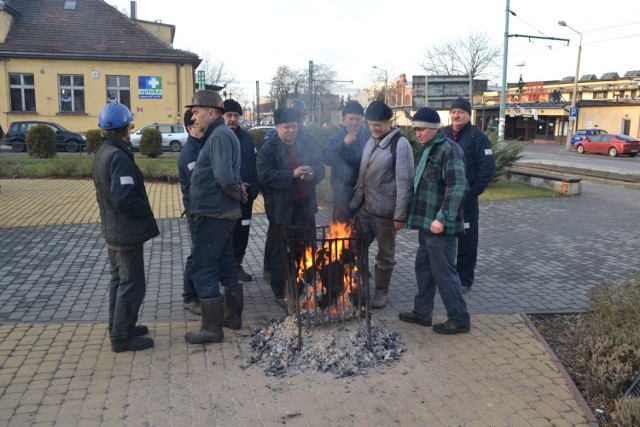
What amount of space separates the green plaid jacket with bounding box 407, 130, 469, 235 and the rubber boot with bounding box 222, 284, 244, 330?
5.49 ft

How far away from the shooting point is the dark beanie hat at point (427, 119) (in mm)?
4707

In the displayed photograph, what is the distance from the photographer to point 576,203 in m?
13.0

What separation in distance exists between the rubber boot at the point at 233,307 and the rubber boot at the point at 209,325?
0.23m

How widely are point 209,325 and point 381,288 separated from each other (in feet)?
6.01

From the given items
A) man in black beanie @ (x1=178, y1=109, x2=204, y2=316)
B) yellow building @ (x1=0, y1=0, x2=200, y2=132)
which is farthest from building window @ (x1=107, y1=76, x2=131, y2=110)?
man in black beanie @ (x1=178, y1=109, x2=204, y2=316)

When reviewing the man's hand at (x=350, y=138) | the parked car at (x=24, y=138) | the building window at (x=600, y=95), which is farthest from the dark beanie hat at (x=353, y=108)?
the building window at (x=600, y=95)

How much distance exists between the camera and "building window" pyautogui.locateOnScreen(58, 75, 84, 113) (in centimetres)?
3009

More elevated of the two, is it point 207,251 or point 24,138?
point 24,138

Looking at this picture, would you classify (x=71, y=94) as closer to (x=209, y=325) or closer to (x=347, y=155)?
(x=347, y=155)

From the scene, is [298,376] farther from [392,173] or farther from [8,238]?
[8,238]

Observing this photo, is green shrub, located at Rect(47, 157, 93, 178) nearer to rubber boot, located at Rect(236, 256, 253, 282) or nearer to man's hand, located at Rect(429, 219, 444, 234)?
rubber boot, located at Rect(236, 256, 253, 282)

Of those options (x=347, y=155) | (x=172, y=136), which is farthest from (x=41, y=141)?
(x=347, y=155)

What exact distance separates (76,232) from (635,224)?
1015 cm

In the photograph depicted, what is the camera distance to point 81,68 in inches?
1176
